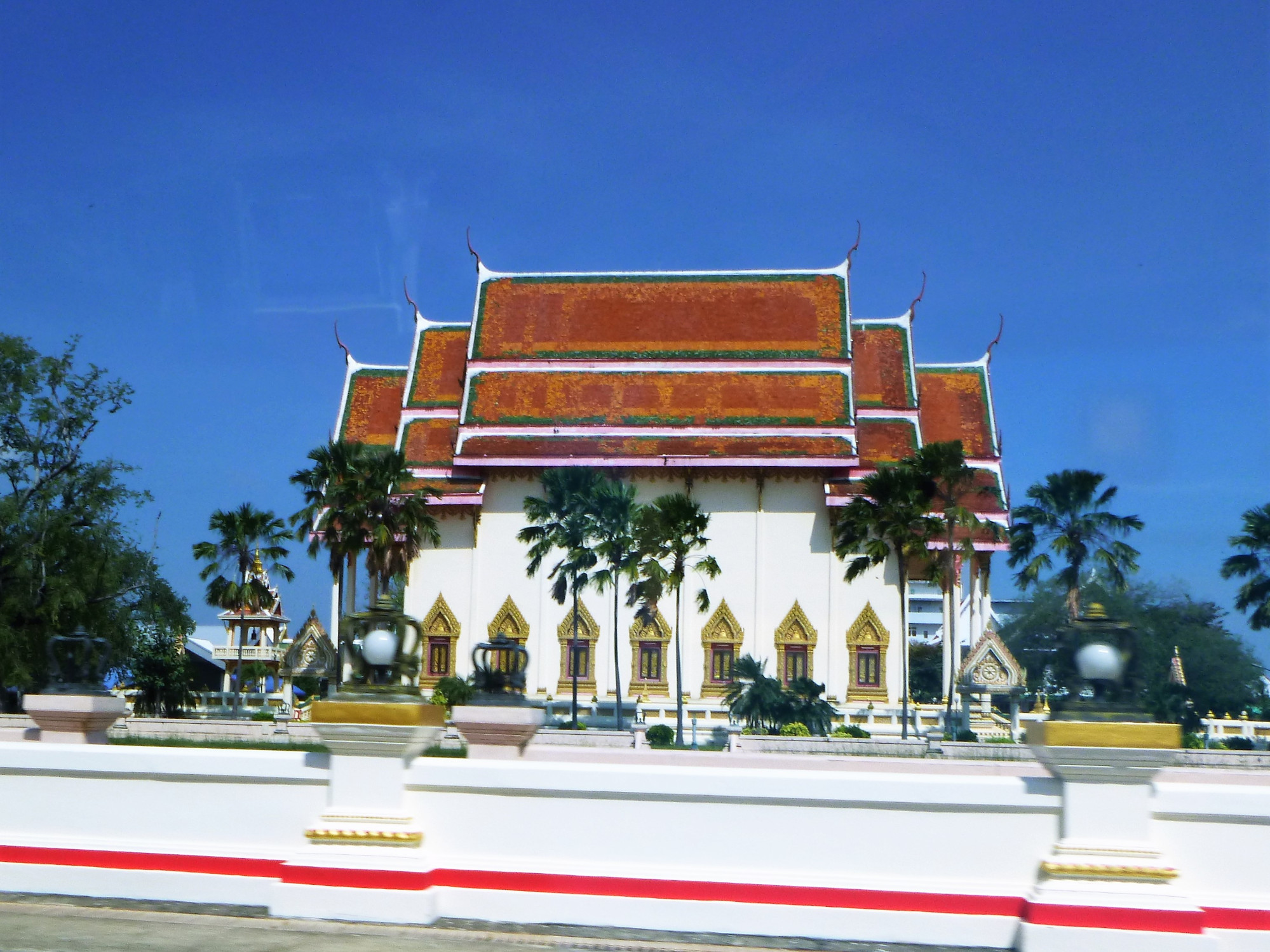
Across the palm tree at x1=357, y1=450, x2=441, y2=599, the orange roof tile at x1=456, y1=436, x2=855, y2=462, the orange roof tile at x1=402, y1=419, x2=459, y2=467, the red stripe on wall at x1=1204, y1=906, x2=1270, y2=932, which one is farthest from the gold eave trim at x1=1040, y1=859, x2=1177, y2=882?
the orange roof tile at x1=402, y1=419, x2=459, y2=467

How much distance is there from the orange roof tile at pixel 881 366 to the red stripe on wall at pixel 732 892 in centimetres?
3376

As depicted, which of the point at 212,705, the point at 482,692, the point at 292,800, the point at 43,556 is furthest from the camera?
the point at 212,705

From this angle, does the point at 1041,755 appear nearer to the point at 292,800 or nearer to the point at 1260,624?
the point at 292,800

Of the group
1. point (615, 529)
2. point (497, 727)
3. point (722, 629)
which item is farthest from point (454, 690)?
point (497, 727)

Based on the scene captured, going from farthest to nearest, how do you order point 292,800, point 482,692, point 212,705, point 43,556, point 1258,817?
point 212,705 → point 43,556 → point 482,692 → point 292,800 → point 1258,817

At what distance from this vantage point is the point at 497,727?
803cm

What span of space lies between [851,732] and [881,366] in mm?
15377

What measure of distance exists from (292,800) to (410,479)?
30.6 metres

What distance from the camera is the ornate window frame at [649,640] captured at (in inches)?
1492

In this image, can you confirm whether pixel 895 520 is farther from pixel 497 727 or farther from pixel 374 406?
pixel 497 727

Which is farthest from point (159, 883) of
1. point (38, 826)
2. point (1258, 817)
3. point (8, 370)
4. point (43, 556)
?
point (8, 370)

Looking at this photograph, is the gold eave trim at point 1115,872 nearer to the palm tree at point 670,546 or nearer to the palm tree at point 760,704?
the palm tree at point 760,704

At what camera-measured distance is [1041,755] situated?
6.68m

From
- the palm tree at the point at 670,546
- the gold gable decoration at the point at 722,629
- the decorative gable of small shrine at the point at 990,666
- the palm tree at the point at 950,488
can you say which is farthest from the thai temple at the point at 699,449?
the palm tree at the point at 670,546
